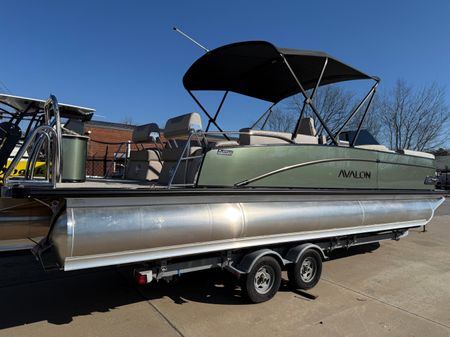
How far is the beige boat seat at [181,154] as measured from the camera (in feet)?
16.2

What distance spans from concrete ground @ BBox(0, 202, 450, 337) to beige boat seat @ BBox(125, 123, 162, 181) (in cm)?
158

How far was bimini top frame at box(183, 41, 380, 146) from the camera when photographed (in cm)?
578

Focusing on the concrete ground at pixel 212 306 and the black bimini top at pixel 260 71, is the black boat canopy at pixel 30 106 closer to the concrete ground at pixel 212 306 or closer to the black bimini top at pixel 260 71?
the black bimini top at pixel 260 71

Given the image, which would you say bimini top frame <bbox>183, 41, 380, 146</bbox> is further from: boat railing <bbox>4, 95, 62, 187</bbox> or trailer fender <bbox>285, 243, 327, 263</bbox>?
boat railing <bbox>4, 95, 62, 187</bbox>

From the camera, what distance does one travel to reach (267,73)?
7020mm

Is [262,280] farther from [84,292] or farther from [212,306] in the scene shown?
[84,292]

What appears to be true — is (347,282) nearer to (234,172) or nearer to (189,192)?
(234,172)

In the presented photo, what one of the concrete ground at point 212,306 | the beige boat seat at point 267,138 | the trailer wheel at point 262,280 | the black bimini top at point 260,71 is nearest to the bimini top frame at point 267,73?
the black bimini top at point 260,71

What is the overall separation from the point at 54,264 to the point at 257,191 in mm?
2303

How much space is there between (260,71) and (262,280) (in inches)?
146

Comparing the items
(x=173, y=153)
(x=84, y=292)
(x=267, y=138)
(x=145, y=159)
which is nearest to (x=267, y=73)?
(x=267, y=138)

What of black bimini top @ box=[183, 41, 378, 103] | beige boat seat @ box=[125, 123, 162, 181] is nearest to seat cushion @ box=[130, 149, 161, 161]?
beige boat seat @ box=[125, 123, 162, 181]

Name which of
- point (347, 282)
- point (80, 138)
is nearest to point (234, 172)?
point (80, 138)

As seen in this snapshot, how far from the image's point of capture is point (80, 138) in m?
4.65
